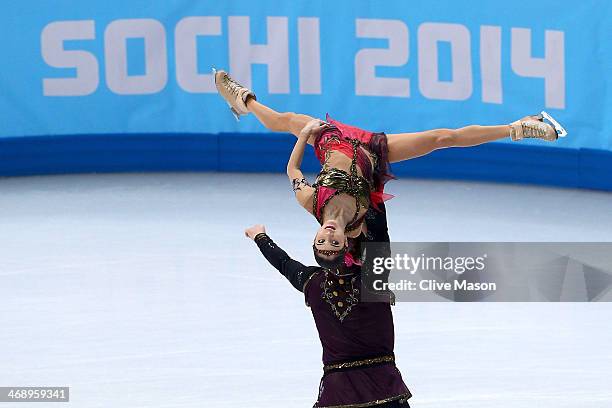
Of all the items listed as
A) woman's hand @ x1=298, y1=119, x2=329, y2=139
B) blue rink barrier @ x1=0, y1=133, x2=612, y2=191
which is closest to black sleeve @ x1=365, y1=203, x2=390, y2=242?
woman's hand @ x1=298, y1=119, x2=329, y2=139

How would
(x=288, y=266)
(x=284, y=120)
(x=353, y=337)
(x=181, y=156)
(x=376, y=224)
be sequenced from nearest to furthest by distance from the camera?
1. (x=353, y=337)
2. (x=376, y=224)
3. (x=288, y=266)
4. (x=284, y=120)
5. (x=181, y=156)

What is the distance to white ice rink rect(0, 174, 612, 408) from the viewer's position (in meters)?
6.27

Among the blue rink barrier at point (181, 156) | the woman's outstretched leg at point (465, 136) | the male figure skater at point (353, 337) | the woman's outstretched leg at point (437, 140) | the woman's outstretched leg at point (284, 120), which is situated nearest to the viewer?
the male figure skater at point (353, 337)

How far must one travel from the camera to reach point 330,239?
14.2 ft

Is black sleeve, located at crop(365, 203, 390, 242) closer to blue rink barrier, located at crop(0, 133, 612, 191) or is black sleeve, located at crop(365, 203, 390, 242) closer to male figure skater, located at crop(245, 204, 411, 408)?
male figure skater, located at crop(245, 204, 411, 408)

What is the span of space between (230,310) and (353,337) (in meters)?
2.82

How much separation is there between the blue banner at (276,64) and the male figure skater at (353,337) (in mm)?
5395

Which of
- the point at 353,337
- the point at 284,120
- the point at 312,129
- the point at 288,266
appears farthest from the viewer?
the point at 284,120

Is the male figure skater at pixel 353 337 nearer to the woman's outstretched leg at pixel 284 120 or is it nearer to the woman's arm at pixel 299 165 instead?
the woman's arm at pixel 299 165

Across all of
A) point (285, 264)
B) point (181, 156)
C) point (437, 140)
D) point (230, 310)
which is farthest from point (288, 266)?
point (181, 156)

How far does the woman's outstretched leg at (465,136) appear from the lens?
4.70 meters

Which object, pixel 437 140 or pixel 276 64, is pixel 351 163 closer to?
pixel 437 140

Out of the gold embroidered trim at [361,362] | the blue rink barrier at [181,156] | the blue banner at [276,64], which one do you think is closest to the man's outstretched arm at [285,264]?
the gold embroidered trim at [361,362]

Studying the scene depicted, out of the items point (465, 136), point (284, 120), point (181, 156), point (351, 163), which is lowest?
point (351, 163)
